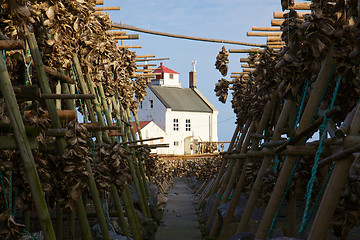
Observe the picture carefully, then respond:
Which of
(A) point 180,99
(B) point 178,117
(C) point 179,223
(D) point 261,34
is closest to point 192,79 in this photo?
(A) point 180,99

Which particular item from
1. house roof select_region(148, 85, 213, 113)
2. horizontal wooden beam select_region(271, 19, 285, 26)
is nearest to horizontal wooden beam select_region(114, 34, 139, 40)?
horizontal wooden beam select_region(271, 19, 285, 26)

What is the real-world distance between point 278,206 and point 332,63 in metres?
1.94

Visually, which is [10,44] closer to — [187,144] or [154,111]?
[154,111]

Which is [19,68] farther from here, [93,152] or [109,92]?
[109,92]

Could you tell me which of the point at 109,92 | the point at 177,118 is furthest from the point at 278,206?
the point at 177,118

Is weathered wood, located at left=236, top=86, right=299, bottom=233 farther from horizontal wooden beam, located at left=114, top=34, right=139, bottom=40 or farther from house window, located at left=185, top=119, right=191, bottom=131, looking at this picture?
house window, located at left=185, top=119, right=191, bottom=131

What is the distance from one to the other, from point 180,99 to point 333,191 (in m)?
60.0

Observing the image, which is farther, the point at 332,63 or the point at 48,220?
the point at 332,63

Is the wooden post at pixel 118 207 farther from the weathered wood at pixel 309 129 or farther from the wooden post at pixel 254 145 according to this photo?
the weathered wood at pixel 309 129

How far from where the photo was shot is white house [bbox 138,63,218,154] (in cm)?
6006

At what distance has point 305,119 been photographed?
229 inches

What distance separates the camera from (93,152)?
8625mm

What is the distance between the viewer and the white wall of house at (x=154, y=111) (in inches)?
2375

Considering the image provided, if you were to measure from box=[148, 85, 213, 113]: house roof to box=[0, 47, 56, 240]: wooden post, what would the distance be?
55.0 meters
